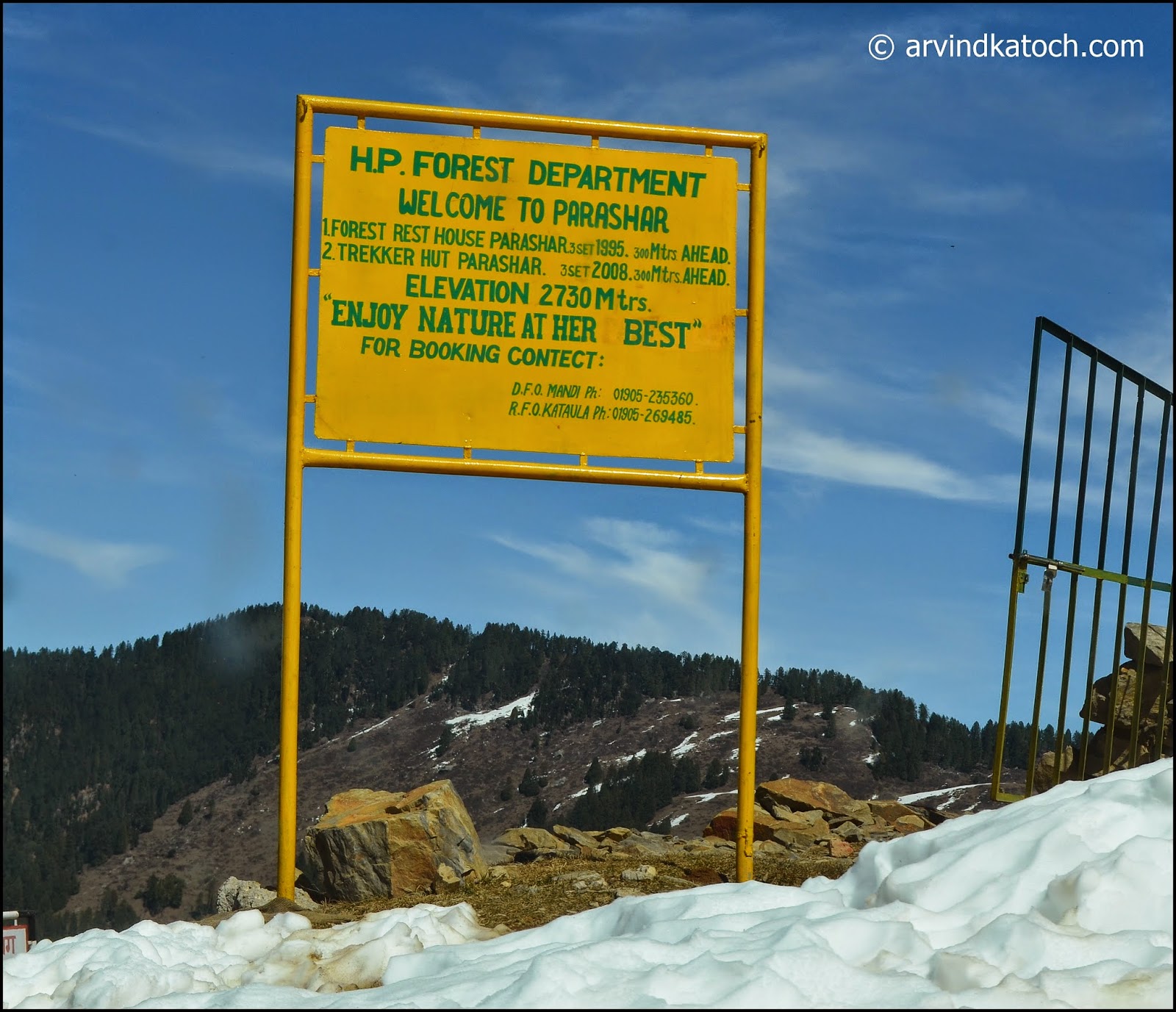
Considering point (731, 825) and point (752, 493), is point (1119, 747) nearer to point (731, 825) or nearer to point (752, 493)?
point (731, 825)

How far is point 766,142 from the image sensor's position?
7.30m

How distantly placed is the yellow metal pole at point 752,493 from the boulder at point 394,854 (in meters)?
1.87

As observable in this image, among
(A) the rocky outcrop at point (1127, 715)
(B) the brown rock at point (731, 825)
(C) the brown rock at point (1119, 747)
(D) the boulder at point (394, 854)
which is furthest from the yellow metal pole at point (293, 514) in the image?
(C) the brown rock at point (1119, 747)

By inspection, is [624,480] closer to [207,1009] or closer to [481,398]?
[481,398]

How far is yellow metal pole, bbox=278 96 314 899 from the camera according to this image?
6.71 m

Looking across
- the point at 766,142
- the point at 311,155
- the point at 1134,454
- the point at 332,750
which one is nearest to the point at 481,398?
the point at 311,155

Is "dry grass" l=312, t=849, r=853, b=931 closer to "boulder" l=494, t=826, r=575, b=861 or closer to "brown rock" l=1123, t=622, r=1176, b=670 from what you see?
"boulder" l=494, t=826, r=575, b=861

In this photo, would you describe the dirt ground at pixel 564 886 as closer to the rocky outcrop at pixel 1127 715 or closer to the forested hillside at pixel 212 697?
the rocky outcrop at pixel 1127 715

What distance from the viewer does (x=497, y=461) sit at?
6.87 meters

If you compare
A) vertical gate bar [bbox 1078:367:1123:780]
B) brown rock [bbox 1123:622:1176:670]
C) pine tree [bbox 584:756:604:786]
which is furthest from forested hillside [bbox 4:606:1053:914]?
vertical gate bar [bbox 1078:367:1123:780]

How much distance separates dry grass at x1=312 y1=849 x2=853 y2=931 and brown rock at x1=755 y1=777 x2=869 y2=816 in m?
2.52

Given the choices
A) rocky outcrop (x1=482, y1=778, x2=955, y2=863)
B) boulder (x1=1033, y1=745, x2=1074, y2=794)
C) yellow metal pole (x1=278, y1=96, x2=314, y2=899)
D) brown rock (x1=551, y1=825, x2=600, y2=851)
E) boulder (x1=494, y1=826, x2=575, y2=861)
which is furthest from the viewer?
boulder (x1=1033, y1=745, x2=1074, y2=794)

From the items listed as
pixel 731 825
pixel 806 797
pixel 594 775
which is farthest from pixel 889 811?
pixel 594 775

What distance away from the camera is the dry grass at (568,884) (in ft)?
20.5
